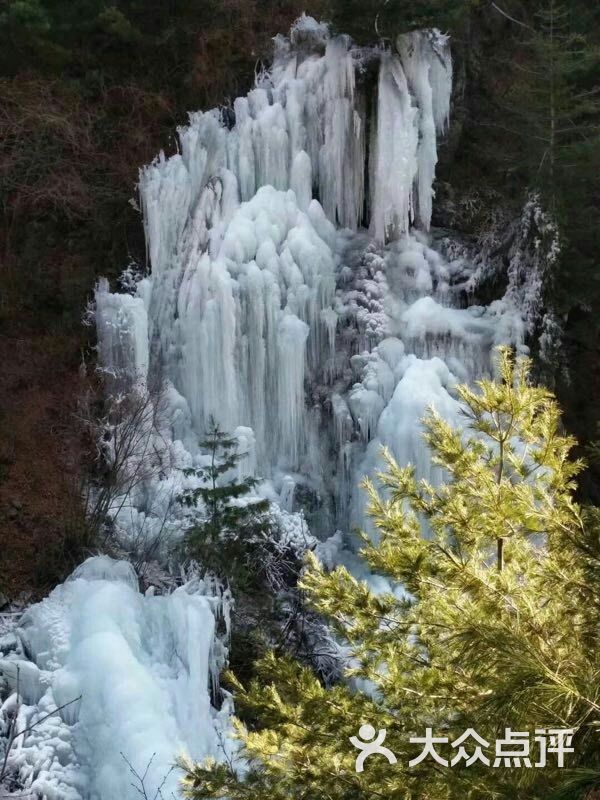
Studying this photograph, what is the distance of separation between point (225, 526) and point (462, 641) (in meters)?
5.17

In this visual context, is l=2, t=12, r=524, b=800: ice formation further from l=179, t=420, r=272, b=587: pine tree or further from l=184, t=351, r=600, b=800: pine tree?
l=184, t=351, r=600, b=800: pine tree

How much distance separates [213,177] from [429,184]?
2838mm

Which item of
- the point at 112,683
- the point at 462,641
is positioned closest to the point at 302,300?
the point at 112,683

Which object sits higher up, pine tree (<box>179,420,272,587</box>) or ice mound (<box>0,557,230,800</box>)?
pine tree (<box>179,420,272,587</box>)

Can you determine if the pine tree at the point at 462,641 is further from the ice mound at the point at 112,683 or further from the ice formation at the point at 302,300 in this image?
the ice formation at the point at 302,300

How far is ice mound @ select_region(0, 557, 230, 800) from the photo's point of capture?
662 centimetres

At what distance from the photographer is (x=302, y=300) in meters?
10.5

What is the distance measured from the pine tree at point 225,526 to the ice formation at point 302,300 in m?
0.37

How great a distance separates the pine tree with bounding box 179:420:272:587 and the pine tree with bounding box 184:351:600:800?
3.23 metres

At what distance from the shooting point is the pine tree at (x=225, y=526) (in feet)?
27.9

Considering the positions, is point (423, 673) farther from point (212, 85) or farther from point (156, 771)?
point (212, 85)

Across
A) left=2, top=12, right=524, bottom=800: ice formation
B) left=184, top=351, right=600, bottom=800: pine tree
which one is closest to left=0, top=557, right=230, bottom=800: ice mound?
left=2, top=12, right=524, bottom=800: ice formation

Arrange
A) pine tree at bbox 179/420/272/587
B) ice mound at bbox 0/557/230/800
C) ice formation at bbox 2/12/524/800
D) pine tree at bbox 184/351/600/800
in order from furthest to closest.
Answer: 1. ice formation at bbox 2/12/524/800
2. pine tree at bbox 179/420/272/587
3. ice mound at bbox 0/557/230/800
4. pine tree at bbox 184/351/600/800

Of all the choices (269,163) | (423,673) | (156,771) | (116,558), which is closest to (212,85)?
(269,163)
